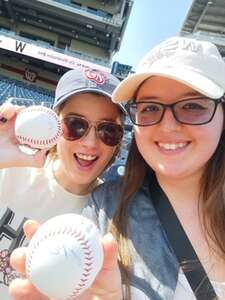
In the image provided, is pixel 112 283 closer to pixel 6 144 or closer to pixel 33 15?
pixel 6 144

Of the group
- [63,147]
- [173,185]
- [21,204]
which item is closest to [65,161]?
[63,147]

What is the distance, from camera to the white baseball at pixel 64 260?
56cm

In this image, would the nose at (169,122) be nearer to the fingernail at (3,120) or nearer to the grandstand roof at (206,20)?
the fingernail at (3,120)

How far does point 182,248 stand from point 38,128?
0.48 m

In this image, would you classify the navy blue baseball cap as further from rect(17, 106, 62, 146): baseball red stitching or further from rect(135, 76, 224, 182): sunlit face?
rect(135, 76, 224, 182): sunlit face

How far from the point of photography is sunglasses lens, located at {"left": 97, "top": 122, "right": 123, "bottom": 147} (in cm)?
100

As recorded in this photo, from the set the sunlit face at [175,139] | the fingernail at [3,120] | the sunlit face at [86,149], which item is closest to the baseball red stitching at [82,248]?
the sunlit face at [175,139]

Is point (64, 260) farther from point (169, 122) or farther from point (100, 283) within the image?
point (169, 122)

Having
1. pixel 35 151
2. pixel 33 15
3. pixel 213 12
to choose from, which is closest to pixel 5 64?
pixel 33 15

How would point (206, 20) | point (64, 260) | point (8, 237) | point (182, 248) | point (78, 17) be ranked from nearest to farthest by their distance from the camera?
point (64, 260) < point (182, 248) < point (8, 237) < point (206, 20) < point (78, 17)

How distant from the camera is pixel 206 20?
492 inches

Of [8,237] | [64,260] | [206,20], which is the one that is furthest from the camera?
[206,20]

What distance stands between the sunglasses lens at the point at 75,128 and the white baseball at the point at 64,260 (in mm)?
414

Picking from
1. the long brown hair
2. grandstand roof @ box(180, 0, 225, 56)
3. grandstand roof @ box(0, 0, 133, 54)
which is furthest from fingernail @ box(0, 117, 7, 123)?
grandstand roof @ box(0, 0, 133, 54)
